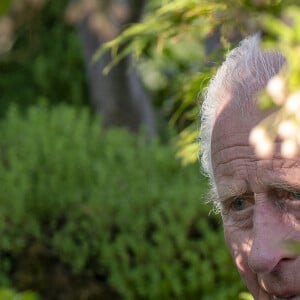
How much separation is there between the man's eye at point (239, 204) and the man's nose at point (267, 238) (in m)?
0.18

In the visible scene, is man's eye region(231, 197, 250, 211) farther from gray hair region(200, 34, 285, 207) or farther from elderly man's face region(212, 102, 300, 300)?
gray hair region(200, 34, 285, 207)

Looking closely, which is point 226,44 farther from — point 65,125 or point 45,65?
point 45,65

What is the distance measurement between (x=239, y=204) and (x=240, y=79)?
13.9 inches

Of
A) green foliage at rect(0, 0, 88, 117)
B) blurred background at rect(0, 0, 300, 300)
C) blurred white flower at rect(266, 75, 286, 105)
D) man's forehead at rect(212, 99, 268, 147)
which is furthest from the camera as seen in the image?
green foliage at rect(0, 0, 88, 117)

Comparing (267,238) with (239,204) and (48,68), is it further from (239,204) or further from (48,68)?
(48,68)

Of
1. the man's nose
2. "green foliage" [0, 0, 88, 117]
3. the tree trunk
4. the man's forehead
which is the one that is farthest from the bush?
"green foliage" [0, 0, 88, 117]

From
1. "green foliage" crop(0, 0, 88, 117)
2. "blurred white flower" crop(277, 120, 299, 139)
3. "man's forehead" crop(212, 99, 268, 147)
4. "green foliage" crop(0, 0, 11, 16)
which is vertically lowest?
"green foliage" crop(0, 0, 88, 117)

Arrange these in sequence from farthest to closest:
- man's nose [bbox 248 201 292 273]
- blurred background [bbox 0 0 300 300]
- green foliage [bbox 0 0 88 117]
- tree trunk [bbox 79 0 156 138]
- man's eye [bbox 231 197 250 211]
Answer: green foliage [bbox 0 0 88 117], tree trunk [bbox 79 0 156 138], blurred background [bbox 0 0 300 300], man's eye [bbox 231 197 250 211], man's nose [bbox 248 201 292 273]

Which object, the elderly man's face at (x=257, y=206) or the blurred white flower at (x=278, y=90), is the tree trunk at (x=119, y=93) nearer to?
the elderly man's face at (x=257, y=206)

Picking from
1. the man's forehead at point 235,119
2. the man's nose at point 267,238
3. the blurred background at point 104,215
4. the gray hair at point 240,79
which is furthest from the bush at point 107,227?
the man's nose at point 267,238

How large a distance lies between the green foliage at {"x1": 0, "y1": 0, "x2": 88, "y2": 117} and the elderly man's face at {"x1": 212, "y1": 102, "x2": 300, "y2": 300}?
1115cm

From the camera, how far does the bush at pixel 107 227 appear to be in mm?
7332

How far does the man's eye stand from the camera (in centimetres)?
276

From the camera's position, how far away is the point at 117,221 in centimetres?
777
